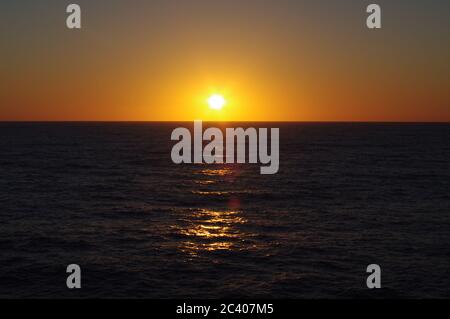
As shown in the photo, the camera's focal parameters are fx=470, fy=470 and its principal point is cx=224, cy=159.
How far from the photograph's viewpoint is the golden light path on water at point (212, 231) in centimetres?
3134

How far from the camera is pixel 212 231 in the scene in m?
35.9

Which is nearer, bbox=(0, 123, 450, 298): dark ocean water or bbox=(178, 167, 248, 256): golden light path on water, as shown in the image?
bbox=(0, 123, 450, 298): dark ocean water

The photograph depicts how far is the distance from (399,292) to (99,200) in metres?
34.3

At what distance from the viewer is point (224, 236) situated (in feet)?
113

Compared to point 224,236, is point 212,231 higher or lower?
higher

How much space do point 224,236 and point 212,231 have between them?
71.5 inches

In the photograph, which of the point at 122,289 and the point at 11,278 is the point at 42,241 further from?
the point at 122,289

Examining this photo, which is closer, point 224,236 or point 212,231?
point 224,236

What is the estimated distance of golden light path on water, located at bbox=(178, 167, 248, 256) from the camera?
1234 inches

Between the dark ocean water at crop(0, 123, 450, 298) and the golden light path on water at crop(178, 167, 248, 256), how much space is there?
8cm

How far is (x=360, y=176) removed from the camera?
235ft

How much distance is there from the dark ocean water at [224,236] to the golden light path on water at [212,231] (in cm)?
8

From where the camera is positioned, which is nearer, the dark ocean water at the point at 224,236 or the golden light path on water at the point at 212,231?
the dark ocean water at the point at 224,236

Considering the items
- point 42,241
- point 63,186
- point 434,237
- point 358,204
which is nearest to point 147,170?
point 63,186
